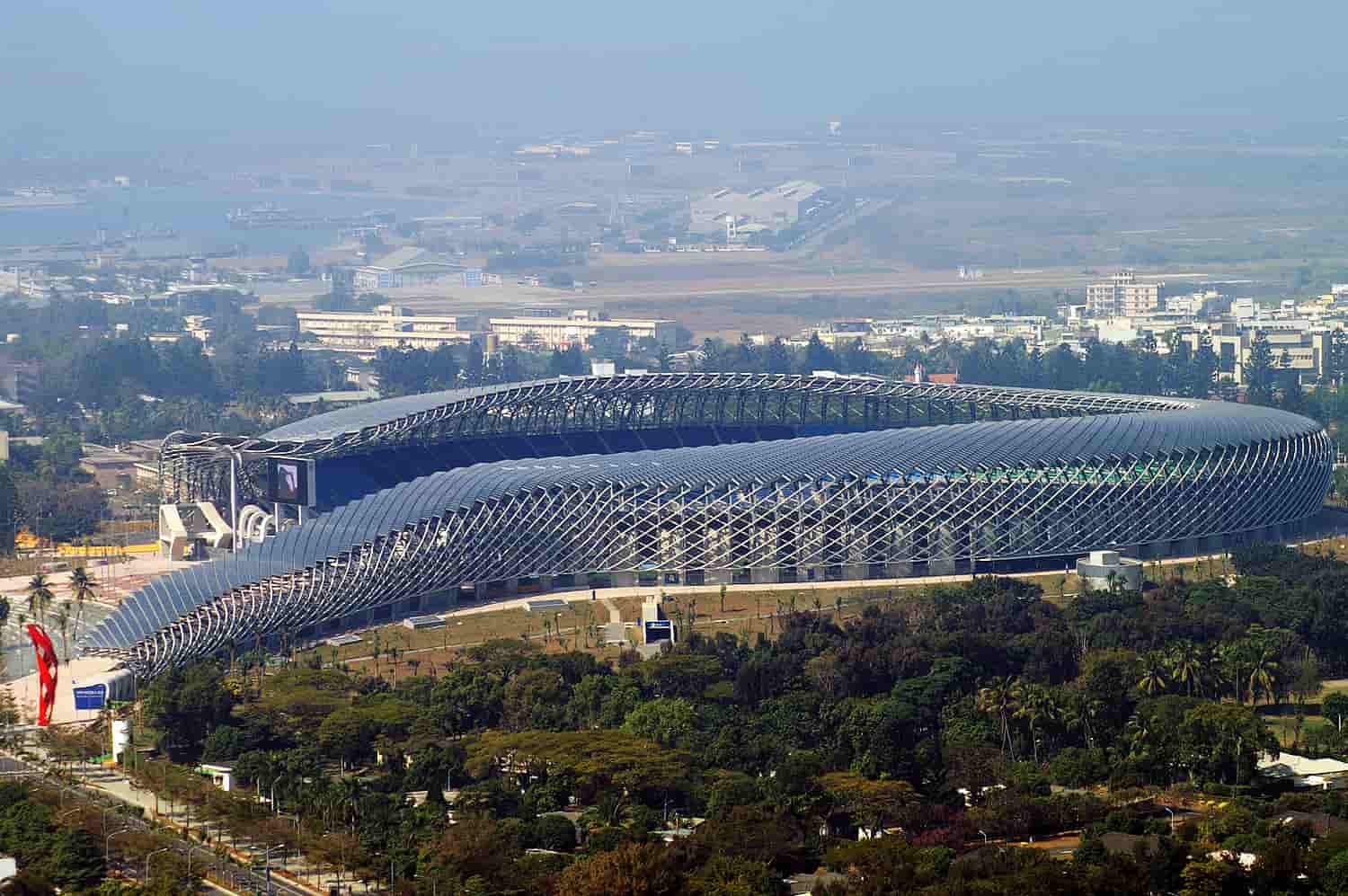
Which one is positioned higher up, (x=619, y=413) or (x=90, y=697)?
(x=619, y=413)

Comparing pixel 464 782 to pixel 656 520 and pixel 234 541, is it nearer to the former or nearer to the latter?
pixel 656 520

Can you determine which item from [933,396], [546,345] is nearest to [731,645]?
[933,396]

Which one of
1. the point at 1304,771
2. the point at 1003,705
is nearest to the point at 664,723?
the point at 1003,705

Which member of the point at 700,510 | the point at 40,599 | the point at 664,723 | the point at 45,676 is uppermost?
the point at 700,510

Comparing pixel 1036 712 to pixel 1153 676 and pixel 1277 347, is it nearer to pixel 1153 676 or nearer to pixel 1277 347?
pixel 1153 676

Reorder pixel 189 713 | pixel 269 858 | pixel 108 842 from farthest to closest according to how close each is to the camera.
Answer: pixel 189 713 < pixel 269 858 < pixel 108 842

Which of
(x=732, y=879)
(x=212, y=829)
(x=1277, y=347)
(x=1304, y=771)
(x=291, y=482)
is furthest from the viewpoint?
(x=1277, y=347)
